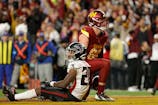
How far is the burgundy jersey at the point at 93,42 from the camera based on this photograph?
13.1 meters

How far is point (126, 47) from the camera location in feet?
72.6

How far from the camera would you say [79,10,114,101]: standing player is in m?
12.9

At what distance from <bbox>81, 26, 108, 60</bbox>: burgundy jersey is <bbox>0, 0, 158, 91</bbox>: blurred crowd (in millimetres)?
7346

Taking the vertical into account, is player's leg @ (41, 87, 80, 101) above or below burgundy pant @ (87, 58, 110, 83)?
below

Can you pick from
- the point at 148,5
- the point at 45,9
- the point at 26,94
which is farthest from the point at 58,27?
the point at 26,94

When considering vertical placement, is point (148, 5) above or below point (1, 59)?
above

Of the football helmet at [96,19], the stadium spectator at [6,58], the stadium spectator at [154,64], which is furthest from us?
the stadium spectator at [6,58]

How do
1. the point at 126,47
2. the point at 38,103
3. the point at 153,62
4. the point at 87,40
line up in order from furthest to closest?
the point at 126,47 < the point at 153,62 < the point at 87,40 < the point at 38,103

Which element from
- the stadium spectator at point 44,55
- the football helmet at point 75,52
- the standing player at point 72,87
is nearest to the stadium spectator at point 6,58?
the stadium spectator at point 44,55

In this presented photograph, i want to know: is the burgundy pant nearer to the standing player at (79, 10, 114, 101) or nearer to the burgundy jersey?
the standing player at (79, 10, 114, 101)

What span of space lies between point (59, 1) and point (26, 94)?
14200 mm

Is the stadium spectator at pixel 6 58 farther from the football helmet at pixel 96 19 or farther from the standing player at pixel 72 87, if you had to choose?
the standing player at pixel 72 87

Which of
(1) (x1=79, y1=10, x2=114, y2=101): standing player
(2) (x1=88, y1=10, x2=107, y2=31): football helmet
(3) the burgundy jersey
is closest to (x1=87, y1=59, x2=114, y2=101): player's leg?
(1) (x1=79, y1=10, x2=114, y2=101): standing player

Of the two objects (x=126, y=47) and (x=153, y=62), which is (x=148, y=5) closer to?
(x=126, y=47)
